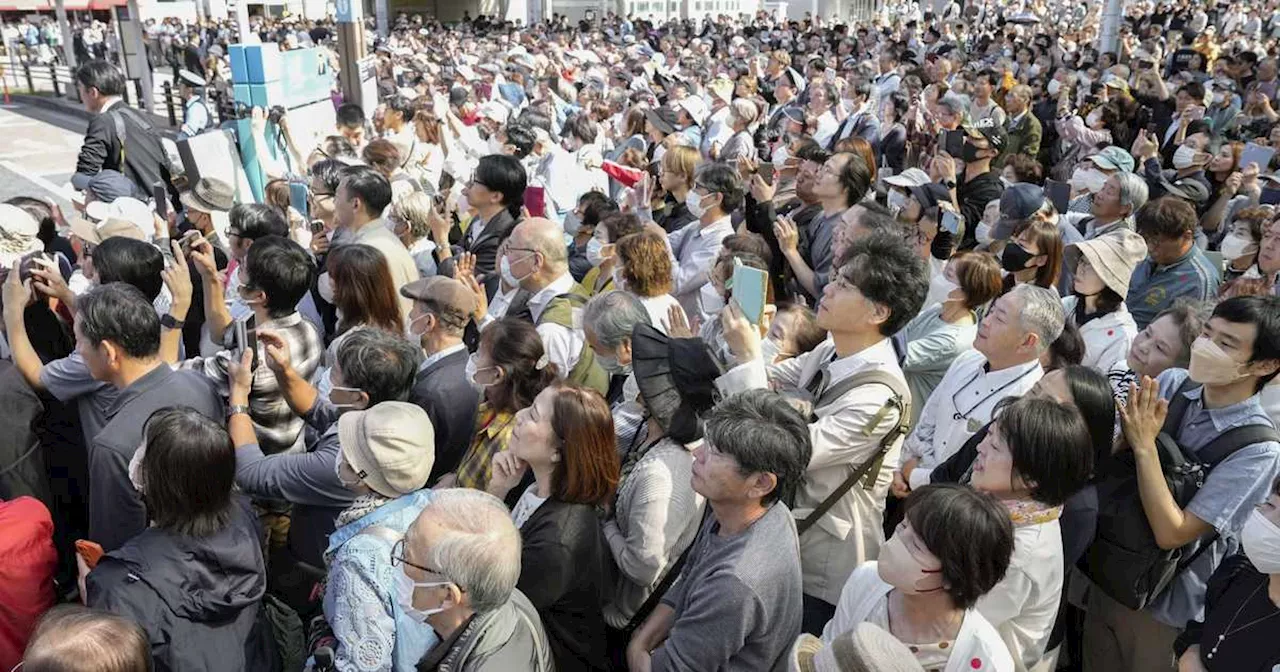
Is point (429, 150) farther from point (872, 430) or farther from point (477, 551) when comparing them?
point (477, 551)

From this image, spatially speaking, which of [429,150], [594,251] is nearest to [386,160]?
[429,150]

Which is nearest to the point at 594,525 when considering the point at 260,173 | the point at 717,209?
the point at 717,209

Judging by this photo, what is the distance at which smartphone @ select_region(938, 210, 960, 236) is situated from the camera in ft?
16.2

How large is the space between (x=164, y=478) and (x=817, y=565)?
77.3 inches

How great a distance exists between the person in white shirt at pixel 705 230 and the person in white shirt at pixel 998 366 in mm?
1983

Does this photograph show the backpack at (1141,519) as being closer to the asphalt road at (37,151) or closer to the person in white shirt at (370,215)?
the person in white shirt at (370,215)

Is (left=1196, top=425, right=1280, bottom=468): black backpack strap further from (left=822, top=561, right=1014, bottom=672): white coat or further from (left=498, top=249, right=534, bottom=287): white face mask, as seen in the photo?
(left=498, top=249, right=534, bottom=287): white face mask

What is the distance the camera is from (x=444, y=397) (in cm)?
345

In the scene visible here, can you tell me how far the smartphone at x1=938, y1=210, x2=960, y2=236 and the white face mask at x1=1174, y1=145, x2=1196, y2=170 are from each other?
125 inches

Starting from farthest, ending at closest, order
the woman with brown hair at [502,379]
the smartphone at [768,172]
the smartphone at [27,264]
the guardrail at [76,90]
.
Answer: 1. the guardrail at [76,90]
2. the smartphone at [768,172]
3. the smartphone at [27,264]
4. the woman with brown hair at [502,379]

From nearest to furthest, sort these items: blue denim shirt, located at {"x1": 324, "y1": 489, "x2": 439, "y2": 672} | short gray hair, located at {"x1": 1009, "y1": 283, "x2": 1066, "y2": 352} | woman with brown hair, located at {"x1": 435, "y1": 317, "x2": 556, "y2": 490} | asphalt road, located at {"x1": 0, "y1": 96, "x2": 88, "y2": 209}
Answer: blue denim shirt, located at {"x1": 324, "y1": 489, "x2": 439, "y2": 672} < short gray hair, located at {"x1": 1009, "y1": 283, "x2": 1066, "y2": 352} < woman with brown hair, located at {"x1": 435, "y1": 317, "x2": 556, "y2": 490} < asphalt road, located at {"x1": 0, "y1": 96, "x2": 88, "y2": 209}

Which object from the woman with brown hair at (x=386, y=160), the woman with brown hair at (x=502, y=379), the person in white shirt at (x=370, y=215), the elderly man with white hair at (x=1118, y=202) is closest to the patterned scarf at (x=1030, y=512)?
the woman with brown hair at (x=502, y=379)

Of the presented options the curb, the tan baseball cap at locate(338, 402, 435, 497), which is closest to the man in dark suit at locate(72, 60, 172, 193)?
the tan baseball cap at locate(338, 402, 435, 497)

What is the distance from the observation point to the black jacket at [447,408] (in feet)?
11.2
